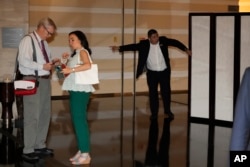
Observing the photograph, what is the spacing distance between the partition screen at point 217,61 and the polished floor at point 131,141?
17.7 inches

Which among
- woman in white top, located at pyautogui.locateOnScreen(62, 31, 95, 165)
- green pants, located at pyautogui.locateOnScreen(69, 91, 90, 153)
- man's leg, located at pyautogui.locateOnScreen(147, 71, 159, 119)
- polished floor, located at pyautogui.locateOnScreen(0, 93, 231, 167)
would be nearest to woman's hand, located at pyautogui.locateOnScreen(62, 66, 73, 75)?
woman in white top, located at pyautogui.locateOnScreen(62, 31, 95, 165)

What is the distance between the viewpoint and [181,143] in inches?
314

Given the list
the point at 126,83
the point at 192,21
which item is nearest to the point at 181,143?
the point at 192,21

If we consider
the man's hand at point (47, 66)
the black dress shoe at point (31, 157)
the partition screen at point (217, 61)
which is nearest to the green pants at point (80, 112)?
the man's hand at point (47, 66)

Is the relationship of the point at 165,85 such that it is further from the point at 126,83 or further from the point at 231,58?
the point at 126,83

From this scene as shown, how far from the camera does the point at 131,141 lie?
322 inches

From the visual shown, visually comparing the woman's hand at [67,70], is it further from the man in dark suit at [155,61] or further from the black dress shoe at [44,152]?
the man in dark suit at [155,61]

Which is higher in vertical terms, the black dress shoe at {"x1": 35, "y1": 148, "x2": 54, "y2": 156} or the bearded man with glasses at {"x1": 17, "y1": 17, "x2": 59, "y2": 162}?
the bearded man with glasses at {"x1": 17, "y1": 17, "x2": 59, "y2": 162}

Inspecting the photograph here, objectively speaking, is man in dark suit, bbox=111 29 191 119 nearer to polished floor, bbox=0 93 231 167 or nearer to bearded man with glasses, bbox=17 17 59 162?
polished floor, bbox=0 93 231 167

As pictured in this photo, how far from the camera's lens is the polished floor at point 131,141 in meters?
6.76

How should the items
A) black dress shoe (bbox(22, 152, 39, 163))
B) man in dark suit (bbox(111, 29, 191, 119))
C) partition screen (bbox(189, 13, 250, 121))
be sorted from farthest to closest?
man in dark suit (bbox(111, 29, 191, 119))
partition screen (bbox(189, 13, 250, 121))
black dress shoe (bbox(22, 152, 39, 163))

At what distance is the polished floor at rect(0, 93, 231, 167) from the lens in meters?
6.76

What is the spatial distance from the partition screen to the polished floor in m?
0.45

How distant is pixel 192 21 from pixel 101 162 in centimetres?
431
